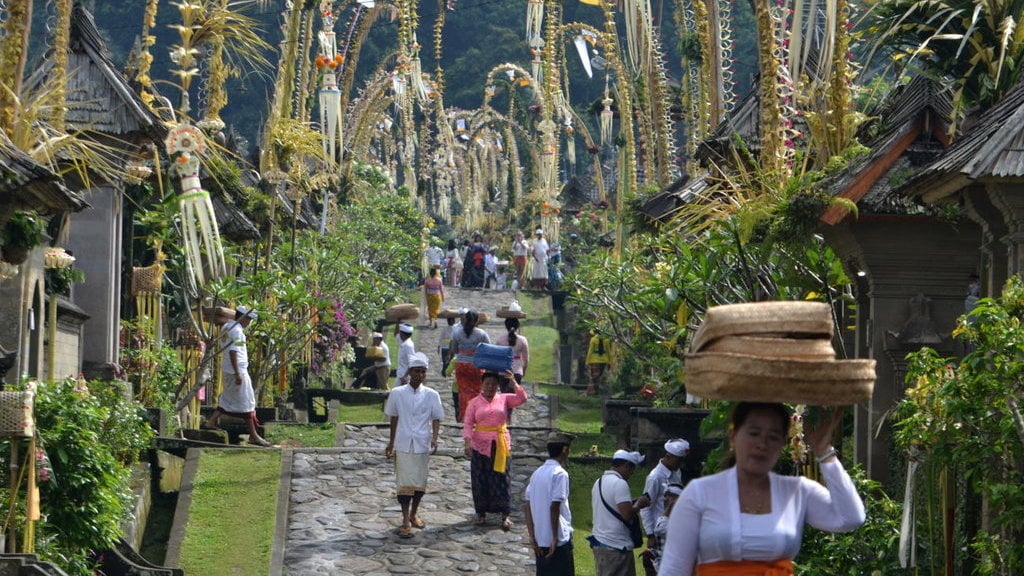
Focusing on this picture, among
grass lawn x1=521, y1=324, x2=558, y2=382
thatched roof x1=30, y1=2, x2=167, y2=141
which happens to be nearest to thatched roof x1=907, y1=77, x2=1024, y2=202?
thatched roof x1=30, y1=2, x2=167, y2=141

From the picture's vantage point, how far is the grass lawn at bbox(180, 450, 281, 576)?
15.5 metres

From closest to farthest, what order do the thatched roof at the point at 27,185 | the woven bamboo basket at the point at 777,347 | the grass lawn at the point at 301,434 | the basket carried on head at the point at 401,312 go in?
the woven bamboo basket at the point at 777,347, the thatched roof at the point at 27,185, the grass lawn at the point at 301,434, the basket carried on head at the point at 401,312

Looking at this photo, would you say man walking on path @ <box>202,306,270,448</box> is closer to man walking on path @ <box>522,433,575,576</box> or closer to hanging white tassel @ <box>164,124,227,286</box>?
hanging white tassel @ <box>164,124,227,286</box>

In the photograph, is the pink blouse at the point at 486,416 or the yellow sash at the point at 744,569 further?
the pink blouse at the point at 486,416

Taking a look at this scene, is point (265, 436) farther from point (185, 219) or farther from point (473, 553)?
A: point (185, 219)

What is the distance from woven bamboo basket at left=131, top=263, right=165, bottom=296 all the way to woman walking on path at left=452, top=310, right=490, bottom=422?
378 centimetres

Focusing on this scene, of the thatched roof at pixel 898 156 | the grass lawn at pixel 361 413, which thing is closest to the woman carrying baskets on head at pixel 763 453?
the thatched roof at pixel 898 156

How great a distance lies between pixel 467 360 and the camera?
20859 millimetres

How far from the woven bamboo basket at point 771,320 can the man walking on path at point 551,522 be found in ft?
25.6

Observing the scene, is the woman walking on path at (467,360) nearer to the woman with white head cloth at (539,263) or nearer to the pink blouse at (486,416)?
the pink blouse at (486,416)

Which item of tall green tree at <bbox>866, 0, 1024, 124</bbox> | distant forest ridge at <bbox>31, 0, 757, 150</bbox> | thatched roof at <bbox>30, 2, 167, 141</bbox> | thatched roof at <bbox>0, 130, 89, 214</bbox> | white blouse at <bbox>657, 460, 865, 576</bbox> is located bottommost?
white blouse at <bbox>657, 460, 865, 576</bbox>

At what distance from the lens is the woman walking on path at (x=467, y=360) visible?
67.9 feet

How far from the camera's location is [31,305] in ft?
55.5

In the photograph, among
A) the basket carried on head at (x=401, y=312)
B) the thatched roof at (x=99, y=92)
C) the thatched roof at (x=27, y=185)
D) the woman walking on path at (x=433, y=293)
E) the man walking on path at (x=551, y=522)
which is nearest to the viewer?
the thatched roof at (x=27, y=185)
